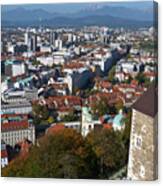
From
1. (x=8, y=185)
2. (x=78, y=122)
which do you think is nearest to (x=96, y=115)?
(x=78, y=122)

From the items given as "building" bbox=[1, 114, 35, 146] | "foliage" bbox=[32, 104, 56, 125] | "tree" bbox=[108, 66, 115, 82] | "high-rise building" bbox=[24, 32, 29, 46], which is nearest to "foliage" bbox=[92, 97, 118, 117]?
"tree" bbox=[108, 66, 115, 82]

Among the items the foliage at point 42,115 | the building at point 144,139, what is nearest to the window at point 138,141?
the building at point 144,139

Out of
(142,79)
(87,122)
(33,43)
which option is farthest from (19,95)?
(142,79)

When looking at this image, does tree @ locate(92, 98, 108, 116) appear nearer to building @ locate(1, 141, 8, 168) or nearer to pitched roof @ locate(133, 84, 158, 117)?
pitched roof @ locate(133, 84, 158, 117)

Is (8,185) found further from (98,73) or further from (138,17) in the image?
(138,17)

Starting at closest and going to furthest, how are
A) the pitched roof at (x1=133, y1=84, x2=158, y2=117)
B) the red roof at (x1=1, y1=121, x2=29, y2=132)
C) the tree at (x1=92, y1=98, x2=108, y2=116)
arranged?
1. the pitched roof at (x1=133, y1=84, x2=158, y2=117)
2. the tree at (x1=92, y1=98, x2=108, y2=116)
3. the red roof at (x1=1, y1=121, x2=29, y2=132)

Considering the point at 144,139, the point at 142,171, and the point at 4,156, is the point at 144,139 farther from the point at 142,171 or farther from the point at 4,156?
the point at 4,156

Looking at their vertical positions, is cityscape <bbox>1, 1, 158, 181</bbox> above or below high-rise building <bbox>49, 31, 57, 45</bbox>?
below
